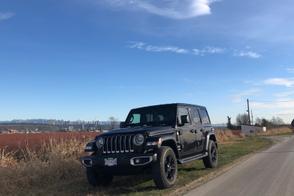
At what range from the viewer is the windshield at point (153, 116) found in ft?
45.8

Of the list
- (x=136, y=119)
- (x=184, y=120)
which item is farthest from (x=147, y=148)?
(x=136, y=119)

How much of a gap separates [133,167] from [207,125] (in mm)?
5744

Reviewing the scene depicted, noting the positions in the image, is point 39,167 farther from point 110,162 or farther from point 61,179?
point 110,162

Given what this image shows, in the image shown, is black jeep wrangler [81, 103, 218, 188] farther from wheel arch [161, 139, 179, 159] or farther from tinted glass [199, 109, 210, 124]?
tinted glass [199, 109, 210, 124]

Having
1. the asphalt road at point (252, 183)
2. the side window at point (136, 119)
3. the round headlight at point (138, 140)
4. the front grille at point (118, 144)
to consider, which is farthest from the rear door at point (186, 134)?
the front grille at point (118, 144)

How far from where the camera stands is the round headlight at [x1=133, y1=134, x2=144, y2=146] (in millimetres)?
11766

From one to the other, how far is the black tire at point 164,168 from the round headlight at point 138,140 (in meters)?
0.48

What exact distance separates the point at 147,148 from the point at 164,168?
634mm

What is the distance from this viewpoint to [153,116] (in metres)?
14.4

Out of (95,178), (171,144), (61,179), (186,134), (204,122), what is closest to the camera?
(95,178)

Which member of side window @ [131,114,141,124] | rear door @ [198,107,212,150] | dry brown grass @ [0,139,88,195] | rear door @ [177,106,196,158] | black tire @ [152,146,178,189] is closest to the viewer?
black tire @ [152,146,178,189]

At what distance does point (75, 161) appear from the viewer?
51.6ft

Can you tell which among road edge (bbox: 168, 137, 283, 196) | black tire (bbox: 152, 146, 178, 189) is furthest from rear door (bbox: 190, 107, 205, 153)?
black tire (bbox: 152, 146, 178, 189)

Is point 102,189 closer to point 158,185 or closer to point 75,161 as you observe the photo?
point 158,185
